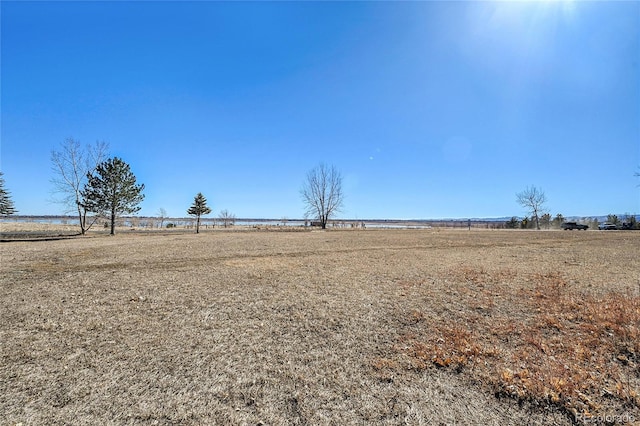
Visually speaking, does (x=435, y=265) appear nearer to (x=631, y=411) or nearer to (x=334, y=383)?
(x=631, y=411)

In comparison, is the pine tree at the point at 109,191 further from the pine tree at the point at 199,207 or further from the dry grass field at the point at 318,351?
the dry grass field at the point at 318,351

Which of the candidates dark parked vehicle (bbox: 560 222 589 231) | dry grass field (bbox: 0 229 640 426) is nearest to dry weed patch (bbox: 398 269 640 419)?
dry grass field (bbox: 0 229 640 426)

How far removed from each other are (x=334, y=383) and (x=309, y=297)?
3032mm

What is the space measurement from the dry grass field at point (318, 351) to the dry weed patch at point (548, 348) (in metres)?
0.02

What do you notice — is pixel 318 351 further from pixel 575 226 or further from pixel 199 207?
pixel 575 226

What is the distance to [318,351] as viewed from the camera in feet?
11.7

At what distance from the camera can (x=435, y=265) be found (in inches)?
376

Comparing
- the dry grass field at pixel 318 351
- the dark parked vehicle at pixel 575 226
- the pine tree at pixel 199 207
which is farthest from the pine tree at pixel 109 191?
the dark parked vehicle at pixel 575 226

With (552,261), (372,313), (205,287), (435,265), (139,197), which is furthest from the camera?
(139,197)

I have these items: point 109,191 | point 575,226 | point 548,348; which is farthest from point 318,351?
point 575,226

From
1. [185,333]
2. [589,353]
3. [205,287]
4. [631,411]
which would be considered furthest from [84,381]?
[589,353]

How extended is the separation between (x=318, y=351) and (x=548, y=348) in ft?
10.4

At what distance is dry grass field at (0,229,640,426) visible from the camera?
8.08ft

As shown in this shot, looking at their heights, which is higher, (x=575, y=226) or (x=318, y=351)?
(x=575, y=226)
